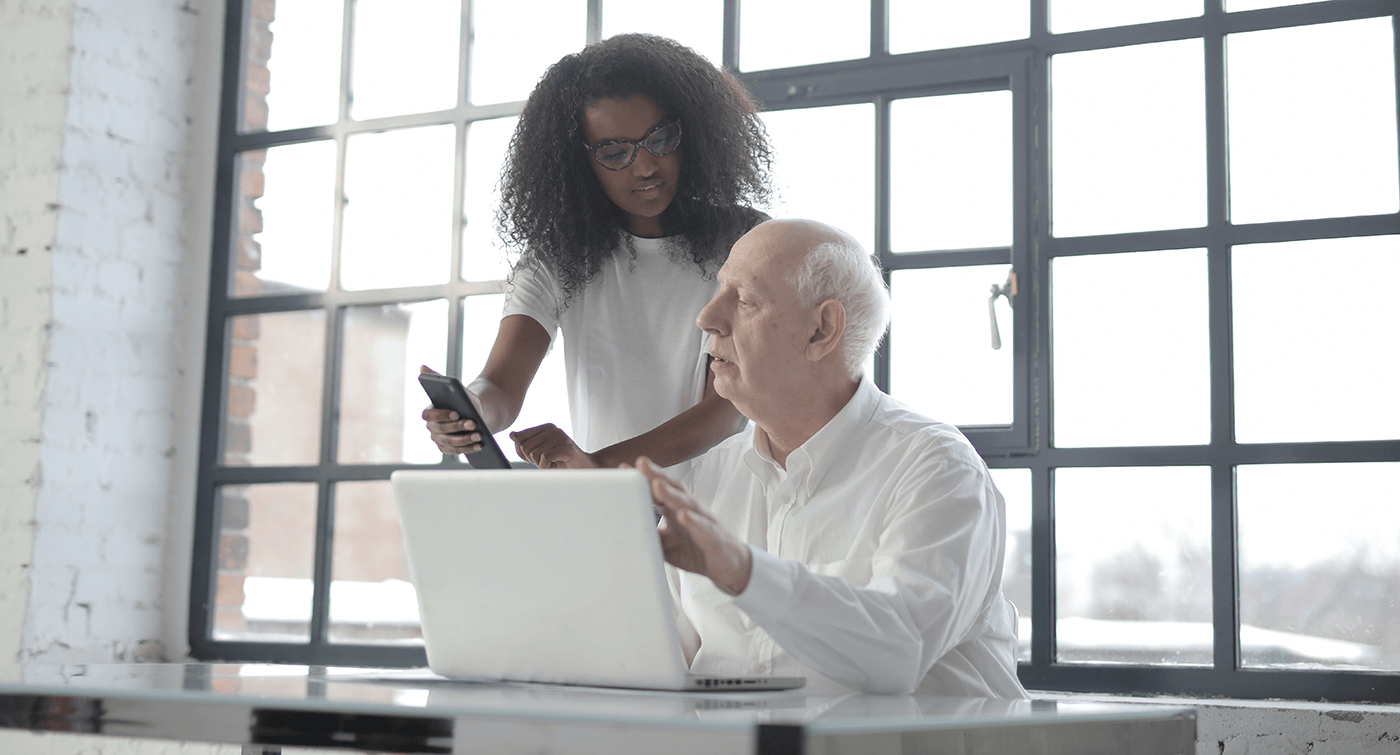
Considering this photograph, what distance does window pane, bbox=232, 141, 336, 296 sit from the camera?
3385 millimetres

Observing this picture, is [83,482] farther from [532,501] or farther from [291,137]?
[532,501]

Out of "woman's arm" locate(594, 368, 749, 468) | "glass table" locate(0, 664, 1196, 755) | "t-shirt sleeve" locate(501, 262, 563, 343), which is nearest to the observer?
"glass table" locate(0, 664, 1196, 755)

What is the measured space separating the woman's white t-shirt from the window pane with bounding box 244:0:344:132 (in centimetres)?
156

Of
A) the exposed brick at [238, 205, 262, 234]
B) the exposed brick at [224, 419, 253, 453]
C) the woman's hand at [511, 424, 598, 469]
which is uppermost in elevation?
the exposed brick at [238, 205, 262, 234]

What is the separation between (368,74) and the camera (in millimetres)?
3377

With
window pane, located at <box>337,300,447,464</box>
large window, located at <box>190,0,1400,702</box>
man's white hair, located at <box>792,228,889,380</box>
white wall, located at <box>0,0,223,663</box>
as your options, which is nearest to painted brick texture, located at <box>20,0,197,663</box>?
white wall, located at <box>0,0,223,663</box>

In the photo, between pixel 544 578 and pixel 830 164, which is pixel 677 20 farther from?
pixel 544 578

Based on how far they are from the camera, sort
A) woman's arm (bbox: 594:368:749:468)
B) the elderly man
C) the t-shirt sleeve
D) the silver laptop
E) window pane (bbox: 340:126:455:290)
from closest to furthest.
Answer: the silver laptop, the elderly man, woman's arm (bbox: 594:368:749:468), the t-shirt sleeve, window pane (bbox: 340:126:455:290)

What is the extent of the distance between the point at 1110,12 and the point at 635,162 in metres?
1.22

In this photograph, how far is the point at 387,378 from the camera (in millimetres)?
3223

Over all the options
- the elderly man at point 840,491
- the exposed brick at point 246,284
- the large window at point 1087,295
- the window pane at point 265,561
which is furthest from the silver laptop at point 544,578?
the exposed brick at point 246,284

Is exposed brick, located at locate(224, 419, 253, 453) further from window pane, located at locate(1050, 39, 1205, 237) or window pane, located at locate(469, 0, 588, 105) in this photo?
window pane, located at locate(1050, 39, 1205, 237)

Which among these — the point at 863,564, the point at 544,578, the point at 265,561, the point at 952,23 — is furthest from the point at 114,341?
the point at 544,578

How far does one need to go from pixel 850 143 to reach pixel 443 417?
146cm
